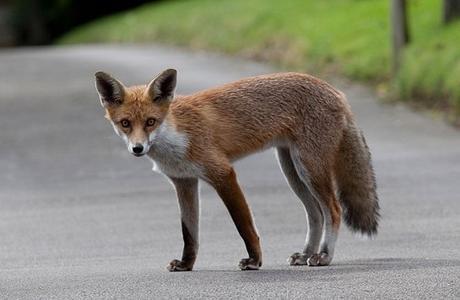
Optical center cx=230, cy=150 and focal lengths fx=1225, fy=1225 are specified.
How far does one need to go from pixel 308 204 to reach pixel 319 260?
74 centimetres

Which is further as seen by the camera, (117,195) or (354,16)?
(354,16)

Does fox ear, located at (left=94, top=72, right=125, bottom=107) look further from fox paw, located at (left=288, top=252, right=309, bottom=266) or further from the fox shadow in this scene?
fox paw, located at (left=288, top=252, right=309, bottom=266)

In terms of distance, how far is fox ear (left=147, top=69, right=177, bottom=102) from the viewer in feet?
29.8

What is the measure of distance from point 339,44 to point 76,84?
5.81m

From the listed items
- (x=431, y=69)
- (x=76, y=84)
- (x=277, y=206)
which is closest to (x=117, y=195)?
(x=277, y=206)

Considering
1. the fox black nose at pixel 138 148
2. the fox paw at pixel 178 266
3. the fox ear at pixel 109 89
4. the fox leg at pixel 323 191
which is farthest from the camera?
the fox leg at pixel 323 191

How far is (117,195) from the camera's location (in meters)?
15.2

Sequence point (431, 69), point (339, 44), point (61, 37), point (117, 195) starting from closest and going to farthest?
point (117, 195)
point (431, 69)
point (339, 44)
point (61, 37)

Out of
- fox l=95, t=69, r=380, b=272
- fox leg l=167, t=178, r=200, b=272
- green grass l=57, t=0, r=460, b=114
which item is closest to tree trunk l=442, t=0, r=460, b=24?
green grass l=57, t=0, r=460, b=114

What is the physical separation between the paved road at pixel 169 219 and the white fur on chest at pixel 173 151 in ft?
2.54

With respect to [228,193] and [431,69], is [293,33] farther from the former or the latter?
[228,193]

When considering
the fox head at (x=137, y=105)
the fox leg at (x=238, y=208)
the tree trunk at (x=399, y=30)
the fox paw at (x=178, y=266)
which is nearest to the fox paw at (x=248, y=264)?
the fox leg at (x=238, y=208)

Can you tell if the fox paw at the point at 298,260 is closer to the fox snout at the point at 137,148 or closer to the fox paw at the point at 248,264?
the fox paw at the point at 248,264

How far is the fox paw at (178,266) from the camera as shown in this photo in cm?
930
